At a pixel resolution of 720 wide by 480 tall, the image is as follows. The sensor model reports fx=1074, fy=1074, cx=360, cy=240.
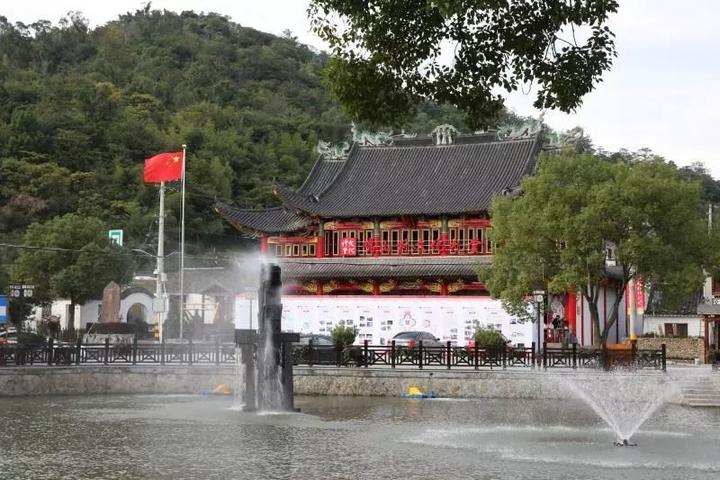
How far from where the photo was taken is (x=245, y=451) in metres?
22.1

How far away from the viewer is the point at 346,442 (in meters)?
23.8

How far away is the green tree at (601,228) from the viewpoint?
137ft

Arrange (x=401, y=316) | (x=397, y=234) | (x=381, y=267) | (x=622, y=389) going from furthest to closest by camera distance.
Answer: (x=397, y=234) < (x=381, y=267) < (x=401, y=316) < (x=622, y=389)

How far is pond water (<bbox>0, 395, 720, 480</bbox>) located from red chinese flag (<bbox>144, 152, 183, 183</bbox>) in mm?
22633

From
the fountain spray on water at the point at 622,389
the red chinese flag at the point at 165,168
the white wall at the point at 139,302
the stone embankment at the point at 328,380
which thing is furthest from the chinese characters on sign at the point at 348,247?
the fountain spray on water at the point at 622,389

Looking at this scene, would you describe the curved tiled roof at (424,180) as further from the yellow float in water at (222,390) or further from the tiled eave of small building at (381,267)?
the yellow float in water at (222,390)

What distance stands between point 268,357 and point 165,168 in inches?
1068

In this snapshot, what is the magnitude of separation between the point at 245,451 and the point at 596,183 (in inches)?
984

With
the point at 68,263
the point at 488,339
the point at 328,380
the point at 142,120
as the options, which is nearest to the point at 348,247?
the point at 488,339

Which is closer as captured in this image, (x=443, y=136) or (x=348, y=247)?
(x=348, y=247)

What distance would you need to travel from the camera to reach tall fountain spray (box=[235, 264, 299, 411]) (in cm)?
3034

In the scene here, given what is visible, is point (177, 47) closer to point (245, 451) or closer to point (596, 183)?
point (596, 183)

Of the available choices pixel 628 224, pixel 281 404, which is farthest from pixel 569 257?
pixel 281 404

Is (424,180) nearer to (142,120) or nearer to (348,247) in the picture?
(348,247)
